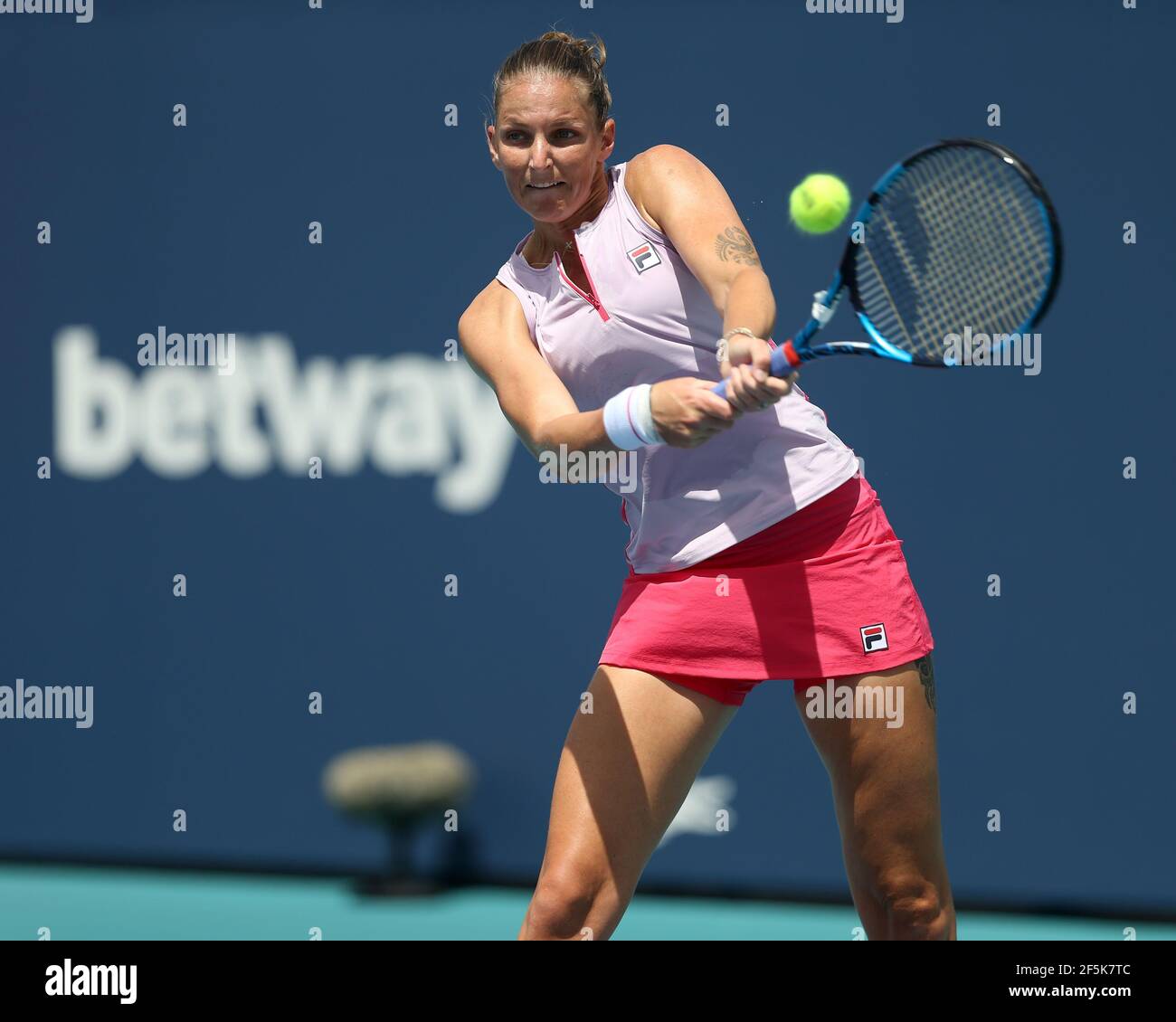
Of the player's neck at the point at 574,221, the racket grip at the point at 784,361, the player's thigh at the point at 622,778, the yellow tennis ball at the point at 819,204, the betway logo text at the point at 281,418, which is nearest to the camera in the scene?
the racket grip at the point at 784,361

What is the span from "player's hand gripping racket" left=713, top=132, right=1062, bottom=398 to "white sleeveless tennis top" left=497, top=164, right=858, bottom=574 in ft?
0.56

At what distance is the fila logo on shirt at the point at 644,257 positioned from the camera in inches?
98.8

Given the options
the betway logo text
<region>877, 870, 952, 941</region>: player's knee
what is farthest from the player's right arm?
the betway logo text

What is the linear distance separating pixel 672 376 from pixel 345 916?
240cm

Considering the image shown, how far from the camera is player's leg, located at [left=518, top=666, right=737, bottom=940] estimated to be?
7.98ft

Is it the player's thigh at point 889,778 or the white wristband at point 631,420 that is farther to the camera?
the player's thigh at point 889,778

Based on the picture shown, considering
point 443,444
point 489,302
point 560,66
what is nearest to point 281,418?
point 443,444

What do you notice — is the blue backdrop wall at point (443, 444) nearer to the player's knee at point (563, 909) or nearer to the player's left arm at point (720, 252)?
the player's left arm at point (720, 252)

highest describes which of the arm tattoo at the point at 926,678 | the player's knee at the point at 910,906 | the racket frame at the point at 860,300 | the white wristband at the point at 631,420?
the racket frame at the point at 860,300

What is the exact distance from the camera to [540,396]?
250 centimetres

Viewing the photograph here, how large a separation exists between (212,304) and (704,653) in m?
2.73

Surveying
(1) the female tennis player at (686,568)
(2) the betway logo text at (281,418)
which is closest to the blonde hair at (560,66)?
(1) the female tennis player at (686,568)

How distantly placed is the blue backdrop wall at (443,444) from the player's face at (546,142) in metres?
1.76

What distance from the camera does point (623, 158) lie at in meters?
4.39
